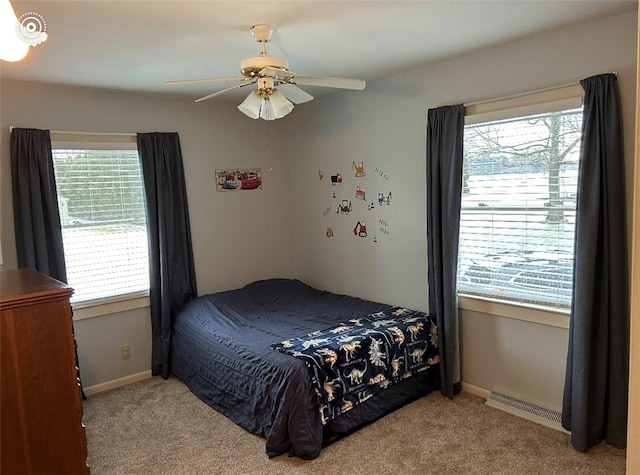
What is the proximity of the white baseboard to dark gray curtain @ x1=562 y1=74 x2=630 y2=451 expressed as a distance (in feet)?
10.6

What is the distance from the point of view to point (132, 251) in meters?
3.94

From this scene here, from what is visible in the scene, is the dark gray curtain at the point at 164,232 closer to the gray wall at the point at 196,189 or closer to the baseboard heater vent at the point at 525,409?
the gray wall at the point at 196,189

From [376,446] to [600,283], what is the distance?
159cm

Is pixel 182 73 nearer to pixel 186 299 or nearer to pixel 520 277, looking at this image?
pixel 186 299

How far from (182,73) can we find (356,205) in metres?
1.77

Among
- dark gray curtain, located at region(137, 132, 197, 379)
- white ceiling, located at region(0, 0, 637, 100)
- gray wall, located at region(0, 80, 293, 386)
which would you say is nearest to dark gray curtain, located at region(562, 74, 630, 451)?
white ceiling, located at region(0, 0, 637, 100)

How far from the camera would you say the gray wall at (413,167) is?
2.71 metres

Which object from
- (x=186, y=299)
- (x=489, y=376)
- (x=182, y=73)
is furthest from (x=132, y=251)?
(x=489, y=376)

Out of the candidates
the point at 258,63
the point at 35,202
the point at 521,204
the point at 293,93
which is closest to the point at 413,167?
the point at 521,204

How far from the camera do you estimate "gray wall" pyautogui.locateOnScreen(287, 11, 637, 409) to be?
271 centimetres

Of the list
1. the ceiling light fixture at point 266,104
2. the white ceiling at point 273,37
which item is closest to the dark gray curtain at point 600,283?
the white ceiling at point 273,37

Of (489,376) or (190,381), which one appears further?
(190,381)

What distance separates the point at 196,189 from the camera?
13.9 feet

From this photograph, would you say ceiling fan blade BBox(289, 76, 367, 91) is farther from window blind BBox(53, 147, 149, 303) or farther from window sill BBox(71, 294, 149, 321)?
window sill BBox(71, 294, 149, 321)
